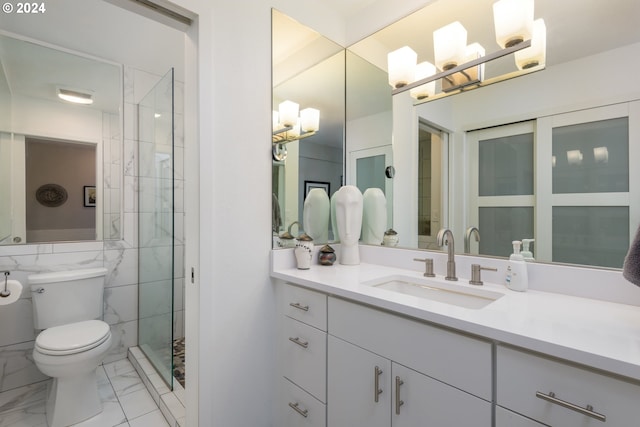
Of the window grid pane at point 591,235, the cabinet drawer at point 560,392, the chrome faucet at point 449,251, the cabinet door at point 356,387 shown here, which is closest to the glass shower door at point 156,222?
the cabinet door at point 356,387

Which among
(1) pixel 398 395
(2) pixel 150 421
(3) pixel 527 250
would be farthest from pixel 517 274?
(2) pixel 150 421

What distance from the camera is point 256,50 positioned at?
1451 mm

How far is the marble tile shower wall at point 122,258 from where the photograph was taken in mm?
1931

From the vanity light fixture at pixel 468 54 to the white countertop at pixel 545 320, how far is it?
37.0 inches

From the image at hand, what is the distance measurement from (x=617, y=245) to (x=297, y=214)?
139 centimetres

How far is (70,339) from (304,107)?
75.2 inches

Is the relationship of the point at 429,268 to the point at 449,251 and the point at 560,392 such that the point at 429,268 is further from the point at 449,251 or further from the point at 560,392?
the point at 560,392

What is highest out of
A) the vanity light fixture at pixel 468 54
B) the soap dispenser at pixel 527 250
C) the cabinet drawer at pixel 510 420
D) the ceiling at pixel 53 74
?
the ceiling at pixel 53 74

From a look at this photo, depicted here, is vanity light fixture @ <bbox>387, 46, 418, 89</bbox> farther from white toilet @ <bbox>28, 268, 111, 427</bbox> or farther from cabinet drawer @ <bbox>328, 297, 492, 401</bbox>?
white toilet @ <bbox>28, 268, 111, 427</bbox>

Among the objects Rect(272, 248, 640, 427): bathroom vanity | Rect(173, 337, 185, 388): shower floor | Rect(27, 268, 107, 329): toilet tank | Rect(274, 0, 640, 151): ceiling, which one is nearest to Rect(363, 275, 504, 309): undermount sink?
Rect(272, 248, 640, 427): bathroom vanity

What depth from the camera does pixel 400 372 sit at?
953 mm

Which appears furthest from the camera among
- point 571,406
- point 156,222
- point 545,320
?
point 156,222

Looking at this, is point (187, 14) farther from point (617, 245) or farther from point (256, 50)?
point (617, 245)

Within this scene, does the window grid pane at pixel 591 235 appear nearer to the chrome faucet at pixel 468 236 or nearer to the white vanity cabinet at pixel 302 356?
the chrome faucet at pixel 468 236
